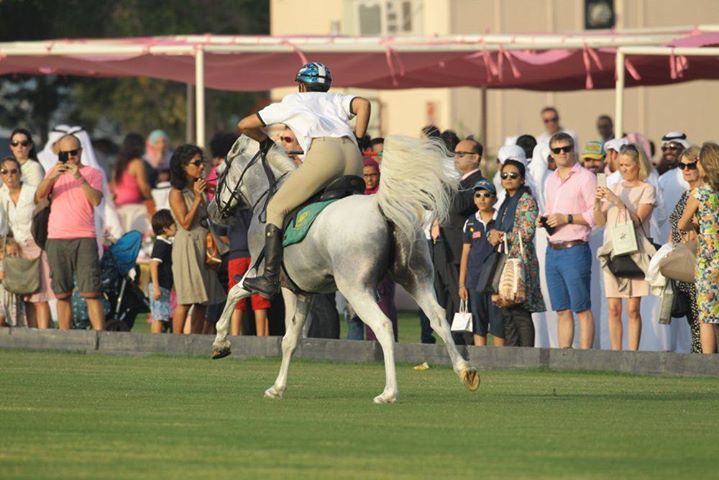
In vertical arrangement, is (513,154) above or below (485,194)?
above

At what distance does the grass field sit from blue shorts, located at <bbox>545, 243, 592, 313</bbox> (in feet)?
4.98

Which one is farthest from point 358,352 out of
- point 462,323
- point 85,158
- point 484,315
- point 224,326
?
point 85,158

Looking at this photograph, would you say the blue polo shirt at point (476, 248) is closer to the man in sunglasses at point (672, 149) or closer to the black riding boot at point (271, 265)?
the man in sunglasses at point (672, 149)

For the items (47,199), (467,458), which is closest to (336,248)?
(467,458)

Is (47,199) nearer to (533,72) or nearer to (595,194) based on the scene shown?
(595,194)

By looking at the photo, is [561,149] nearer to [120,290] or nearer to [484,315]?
[484,315]

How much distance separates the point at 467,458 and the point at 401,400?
11.5 ft

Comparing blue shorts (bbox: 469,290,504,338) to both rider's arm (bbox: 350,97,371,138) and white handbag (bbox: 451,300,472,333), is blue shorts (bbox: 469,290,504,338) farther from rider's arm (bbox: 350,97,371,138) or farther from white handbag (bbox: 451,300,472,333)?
rider's arm (bbox: 350,97,371,138)

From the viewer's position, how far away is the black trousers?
61.1 feet

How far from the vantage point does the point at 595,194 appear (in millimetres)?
18844

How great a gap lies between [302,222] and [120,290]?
7986 mm

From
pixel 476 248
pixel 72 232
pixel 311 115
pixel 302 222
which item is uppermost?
pixel 311 115

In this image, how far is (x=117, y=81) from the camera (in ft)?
171

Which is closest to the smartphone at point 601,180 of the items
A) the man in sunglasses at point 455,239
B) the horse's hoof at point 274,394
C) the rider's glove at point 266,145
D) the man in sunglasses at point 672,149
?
the man in sunglasses at point 455,239
